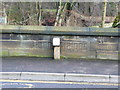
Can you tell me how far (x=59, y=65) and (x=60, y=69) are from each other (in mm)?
418

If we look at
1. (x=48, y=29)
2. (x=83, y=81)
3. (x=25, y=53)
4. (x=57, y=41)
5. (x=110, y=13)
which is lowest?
(x=83, y=81)

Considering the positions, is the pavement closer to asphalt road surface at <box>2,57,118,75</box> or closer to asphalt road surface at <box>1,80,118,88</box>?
asphalt road surface at <box>2,57,118,75</box>

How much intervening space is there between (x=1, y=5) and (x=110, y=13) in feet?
47.4

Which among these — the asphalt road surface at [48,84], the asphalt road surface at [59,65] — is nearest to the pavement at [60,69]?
the asphalt road surface at [59,65]

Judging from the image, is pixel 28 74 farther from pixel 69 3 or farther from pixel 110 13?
pixel 110 13

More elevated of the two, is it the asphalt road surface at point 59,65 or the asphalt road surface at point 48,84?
the asphalt road surface at point 59,65

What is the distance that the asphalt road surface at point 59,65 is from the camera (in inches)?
241

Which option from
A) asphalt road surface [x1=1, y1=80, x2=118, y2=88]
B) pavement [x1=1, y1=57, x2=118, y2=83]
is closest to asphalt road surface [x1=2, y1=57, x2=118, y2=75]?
pavement [x1=1, y1=57, x2=118, y2=83]

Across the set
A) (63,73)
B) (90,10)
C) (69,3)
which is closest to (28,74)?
(63,73)

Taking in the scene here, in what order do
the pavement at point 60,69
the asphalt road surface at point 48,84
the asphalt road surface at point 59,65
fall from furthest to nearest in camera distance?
the asphalt road surface at point 59,65 < the pavement at point 60,69 < the asphalt road surface at point 48,84

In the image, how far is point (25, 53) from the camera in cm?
751

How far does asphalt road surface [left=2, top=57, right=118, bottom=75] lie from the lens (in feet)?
20.1

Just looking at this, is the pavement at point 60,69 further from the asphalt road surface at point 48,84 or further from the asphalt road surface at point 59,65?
the asphalt road surface at point 48,84

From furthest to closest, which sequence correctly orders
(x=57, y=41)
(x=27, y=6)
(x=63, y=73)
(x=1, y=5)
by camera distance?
(x=27, y=6) < (x=1, y=5) < (x=57, y=41) < (x=63, y=73)
